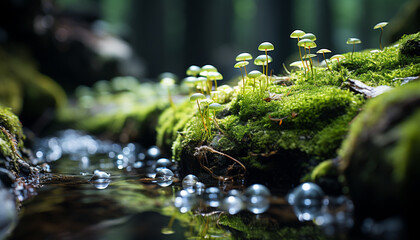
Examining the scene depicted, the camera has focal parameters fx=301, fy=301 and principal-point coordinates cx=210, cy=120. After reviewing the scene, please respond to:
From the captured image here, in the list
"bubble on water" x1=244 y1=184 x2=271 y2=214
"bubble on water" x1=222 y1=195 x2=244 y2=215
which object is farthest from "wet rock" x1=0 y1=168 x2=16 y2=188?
"bubble on water" x1=244 y1=184 x2=271 y2=214

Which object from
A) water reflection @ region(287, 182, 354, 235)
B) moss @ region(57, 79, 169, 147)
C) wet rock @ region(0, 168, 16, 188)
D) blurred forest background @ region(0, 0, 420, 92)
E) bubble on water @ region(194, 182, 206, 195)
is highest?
blurred forest background @ region(0, 0, 420, 92)

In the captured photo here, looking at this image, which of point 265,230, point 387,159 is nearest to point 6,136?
point 265,230

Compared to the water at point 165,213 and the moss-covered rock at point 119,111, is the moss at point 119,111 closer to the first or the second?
the moss-covered rock at point 119,111

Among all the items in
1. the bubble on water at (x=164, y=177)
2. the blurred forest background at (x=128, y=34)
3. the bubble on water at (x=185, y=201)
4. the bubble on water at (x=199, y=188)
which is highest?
the blurred forest background at (x=128, y=34)

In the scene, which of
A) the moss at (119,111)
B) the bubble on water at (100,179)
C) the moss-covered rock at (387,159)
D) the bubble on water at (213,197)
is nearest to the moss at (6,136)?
the bubble on water at (100,179)

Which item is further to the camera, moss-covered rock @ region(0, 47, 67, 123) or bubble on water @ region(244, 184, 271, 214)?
moss-covered rock @ region(0, 47, 67, 123)

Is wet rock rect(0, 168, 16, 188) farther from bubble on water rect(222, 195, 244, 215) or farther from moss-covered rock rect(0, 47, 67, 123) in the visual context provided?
moss-covered rock rect(0, 47, 67, 123)

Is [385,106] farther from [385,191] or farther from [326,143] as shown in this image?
[326,143]
